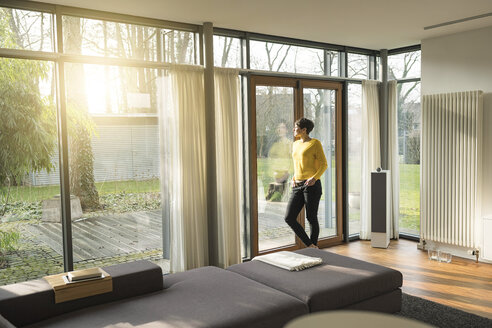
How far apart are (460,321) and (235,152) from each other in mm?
2661

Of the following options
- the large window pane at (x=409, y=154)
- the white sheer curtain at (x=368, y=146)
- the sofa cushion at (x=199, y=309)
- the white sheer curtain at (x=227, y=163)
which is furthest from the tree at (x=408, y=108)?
the sofa cushion at (x=199, y=309)

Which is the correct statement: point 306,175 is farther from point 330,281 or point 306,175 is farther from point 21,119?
point 21,119

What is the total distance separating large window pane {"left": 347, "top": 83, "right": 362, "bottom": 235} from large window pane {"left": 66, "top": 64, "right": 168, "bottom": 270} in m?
2.93

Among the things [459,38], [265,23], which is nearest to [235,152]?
[265,23]

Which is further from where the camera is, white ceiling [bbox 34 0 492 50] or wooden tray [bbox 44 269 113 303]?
white ceiling [bbox 34 0 492 50]

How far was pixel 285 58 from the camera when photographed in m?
5.52

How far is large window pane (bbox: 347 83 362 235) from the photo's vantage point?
20.7 feet

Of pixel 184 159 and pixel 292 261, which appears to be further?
pixel 184 159

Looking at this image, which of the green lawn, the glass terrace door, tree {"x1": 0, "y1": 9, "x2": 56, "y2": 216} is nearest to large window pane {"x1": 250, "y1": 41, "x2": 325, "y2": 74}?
the glass terrace door

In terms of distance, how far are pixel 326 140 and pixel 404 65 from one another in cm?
156

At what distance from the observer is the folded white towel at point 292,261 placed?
3.53 m

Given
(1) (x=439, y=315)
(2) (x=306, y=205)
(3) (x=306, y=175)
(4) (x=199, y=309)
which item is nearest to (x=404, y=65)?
(3) (x=306, y=175)

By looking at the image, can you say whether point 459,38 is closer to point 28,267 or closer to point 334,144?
point 334,144

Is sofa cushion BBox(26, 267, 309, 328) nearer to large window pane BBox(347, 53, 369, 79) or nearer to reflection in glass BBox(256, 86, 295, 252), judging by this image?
reflection in glass BBox(256, 86, 295, 252)
